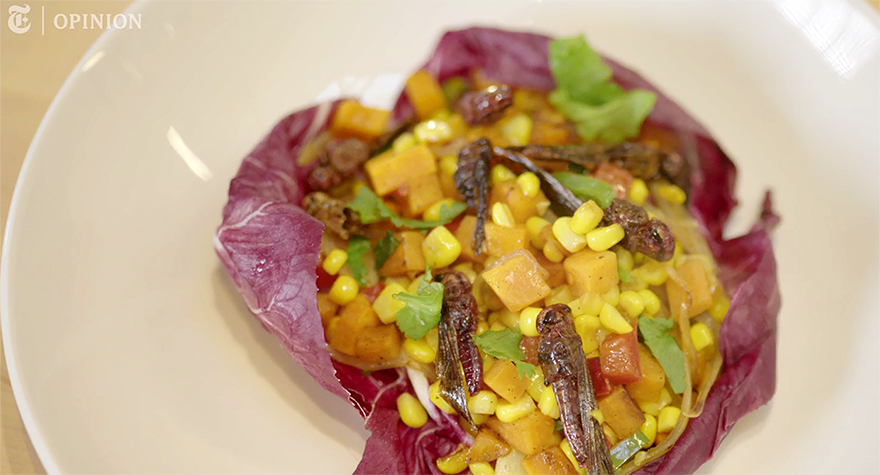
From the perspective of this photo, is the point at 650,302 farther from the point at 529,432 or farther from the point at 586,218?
the point at 529,432

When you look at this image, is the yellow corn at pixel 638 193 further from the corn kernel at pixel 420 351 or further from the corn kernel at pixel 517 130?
the corn kernel at pixel 420 351

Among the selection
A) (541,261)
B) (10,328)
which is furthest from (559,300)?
(10,328)

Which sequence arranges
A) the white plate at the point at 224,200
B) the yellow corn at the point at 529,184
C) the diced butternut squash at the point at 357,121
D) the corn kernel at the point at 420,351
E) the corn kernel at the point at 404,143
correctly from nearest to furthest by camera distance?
1. the white plate at the point at 224,200
2. the corn kernel at the point at 420,351
3. the yellow corn at the point at 529,184
4. the corn kernel at the point at 404,143
5. the diced butternut squash at the point at 357,121

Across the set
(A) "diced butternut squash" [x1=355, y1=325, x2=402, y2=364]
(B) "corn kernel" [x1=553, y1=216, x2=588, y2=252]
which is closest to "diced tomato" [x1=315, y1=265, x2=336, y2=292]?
(A) "diced butternut squash" [x1=355, y1=325, x2=402, y2=364]

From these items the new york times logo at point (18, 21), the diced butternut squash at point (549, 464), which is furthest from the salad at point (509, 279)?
the new york times logo at point (18, 21)

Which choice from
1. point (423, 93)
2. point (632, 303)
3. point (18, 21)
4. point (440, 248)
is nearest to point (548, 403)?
point (632, 303)

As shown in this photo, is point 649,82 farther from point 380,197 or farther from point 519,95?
point 380,197
